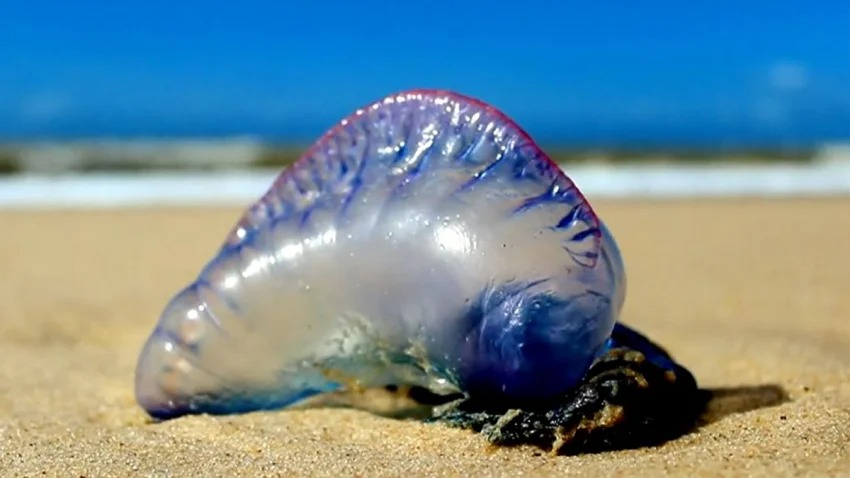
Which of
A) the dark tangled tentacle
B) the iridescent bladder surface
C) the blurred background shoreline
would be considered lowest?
the blurred background shoreline

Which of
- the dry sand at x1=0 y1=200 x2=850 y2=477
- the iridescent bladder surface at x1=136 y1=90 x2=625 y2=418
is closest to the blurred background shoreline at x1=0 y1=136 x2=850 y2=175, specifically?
the dry sand at x1=0 y1=200 x2=850 y2=477

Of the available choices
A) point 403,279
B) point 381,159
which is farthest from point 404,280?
point 381,159

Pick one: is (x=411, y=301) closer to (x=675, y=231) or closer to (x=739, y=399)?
(x=739, y=399)

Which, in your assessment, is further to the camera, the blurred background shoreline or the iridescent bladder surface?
the blurred background shoreline

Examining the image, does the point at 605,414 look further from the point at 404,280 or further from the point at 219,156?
the point at 219,156

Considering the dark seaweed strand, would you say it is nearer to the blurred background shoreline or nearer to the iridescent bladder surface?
the iridescent bladder surface

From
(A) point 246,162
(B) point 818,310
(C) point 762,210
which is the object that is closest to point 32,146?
(A) point 246,162
